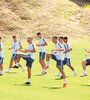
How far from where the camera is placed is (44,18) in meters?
54.7

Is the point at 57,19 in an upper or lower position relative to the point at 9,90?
upper

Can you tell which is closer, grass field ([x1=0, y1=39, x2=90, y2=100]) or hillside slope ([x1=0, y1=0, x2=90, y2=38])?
grass field ([x1=0, y1=39, x2=90, y2=100])

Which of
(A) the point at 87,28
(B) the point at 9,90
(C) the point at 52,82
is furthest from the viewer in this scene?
(A) the point at 87,28

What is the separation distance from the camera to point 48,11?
57.6 metres

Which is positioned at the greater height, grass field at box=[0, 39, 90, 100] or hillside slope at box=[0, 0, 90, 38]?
hillside slope at box=[0, 0, 90, 38]

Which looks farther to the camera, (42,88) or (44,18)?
(44,18)

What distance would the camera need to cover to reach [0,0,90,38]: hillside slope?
168 feet

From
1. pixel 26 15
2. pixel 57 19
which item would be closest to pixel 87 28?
pixel 57 19

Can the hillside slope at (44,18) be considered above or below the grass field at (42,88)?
above

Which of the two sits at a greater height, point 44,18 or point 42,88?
point 44,18

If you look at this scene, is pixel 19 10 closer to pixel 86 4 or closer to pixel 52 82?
pixel 86 4

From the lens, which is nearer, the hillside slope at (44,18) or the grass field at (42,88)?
the grass field at (42,88)

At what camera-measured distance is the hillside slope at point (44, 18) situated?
51.3 metres

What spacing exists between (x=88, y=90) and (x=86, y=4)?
179ft
